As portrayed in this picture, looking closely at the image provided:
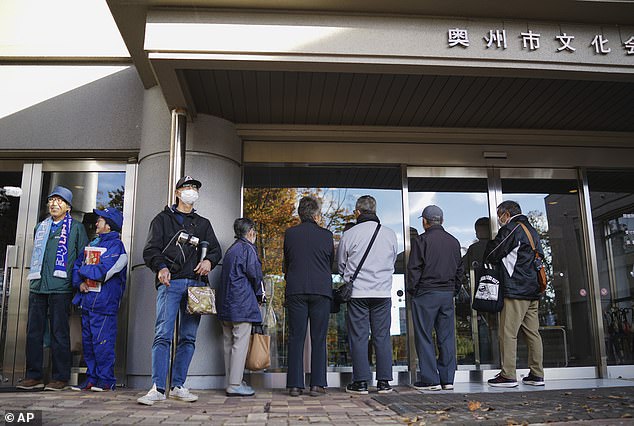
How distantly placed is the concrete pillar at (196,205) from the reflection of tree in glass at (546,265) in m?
3.50

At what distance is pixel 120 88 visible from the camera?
22.5ft

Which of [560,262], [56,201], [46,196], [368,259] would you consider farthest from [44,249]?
[560,262]

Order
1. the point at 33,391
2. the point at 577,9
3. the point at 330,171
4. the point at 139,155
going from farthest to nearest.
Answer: the point at 330,171 → the point at 139,155 → the point at 33,391 → the point at 577,9

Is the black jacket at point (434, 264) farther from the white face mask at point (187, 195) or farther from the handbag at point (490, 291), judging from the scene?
the white face mask at point (187, 195)

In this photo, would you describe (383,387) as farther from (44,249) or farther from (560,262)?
(44,249)

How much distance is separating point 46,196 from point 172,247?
2748 millimetres

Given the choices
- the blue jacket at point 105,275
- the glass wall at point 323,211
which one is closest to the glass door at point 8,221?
the blue jacket at point 105,275

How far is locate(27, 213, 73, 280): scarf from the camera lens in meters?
5.84

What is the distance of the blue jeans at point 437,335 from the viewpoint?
5664mm

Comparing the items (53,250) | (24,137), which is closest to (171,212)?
(53,250)

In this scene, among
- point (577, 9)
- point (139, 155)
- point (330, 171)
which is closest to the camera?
point (577, 9)

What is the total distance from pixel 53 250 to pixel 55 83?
2065mm

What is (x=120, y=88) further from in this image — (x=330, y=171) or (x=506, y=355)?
(x=506, y=355)

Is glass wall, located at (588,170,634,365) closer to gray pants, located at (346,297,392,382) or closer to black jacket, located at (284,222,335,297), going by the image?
gray pants, located at (346,297,392,382)
